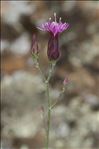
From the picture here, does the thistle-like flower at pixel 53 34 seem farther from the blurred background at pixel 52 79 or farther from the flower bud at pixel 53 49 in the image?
the blurred background at pixel 52 79

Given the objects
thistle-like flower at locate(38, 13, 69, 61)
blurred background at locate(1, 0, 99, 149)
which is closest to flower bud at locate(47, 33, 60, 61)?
thistle-like flower at locate(38, 13, 69, 61)

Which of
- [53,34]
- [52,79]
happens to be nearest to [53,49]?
[53,34]

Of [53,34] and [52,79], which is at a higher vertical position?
[53,34]

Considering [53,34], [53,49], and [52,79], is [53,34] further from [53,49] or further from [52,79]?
[52,79]

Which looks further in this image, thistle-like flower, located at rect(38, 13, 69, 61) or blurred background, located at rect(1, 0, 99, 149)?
blurred background, located at rect(1, 0, 99, 149)

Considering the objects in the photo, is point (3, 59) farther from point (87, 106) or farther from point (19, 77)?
point (87, 106)

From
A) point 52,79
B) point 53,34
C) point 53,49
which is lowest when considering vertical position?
point 52,79

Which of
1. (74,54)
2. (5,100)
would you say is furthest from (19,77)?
(74,54)

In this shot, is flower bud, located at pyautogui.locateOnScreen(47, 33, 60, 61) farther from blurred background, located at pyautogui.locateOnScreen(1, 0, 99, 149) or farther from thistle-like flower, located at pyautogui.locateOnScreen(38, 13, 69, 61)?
blurred background, located at pyautogui.locateOnScreen(1, 0, 99, 149)

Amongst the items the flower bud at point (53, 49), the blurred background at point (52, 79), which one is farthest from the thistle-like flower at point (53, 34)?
the blurred background at point (52, 79)
